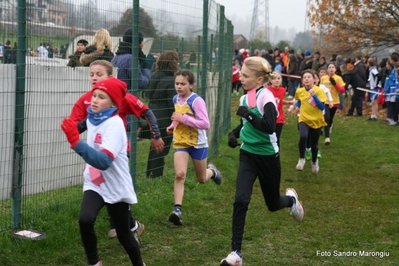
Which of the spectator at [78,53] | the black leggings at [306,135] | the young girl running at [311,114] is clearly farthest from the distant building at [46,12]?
the black leggings at [306,135]

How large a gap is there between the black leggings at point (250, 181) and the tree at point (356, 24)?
72.2 ft

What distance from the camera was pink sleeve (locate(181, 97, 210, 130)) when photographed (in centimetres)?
743

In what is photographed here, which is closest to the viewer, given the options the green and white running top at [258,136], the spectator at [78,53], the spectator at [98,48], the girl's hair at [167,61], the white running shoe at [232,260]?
the white running shoe at [232,260]

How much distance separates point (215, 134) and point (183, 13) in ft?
11.9

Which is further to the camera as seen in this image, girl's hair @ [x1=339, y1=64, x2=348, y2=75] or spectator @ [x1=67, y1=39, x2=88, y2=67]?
girl's hair @ [x1=339, y1=64, x2=348, y2=75]

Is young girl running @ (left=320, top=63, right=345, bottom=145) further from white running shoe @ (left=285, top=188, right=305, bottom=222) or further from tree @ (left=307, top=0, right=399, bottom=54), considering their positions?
tree @ (left=307, top=0, right=399, bottom=54)

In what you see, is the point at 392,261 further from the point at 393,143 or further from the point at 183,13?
the point at 393,143

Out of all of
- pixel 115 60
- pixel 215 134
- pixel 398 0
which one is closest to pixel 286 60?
pixel 398 0

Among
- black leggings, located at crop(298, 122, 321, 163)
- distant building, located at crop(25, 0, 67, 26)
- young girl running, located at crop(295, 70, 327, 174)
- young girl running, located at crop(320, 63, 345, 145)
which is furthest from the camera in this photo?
young girl running, located at crop(320, 63, 345, 145)

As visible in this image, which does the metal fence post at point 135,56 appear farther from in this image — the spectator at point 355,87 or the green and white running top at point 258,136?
the spectator at point 355,87

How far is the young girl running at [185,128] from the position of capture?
7480mm

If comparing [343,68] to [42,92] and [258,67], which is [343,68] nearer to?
[258,67]

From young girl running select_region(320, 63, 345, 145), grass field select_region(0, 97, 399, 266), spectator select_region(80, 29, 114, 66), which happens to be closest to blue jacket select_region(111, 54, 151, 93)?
spectator select_region(80, 29, 114, 66)

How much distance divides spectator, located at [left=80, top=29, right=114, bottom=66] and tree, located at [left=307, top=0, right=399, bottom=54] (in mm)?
21519
